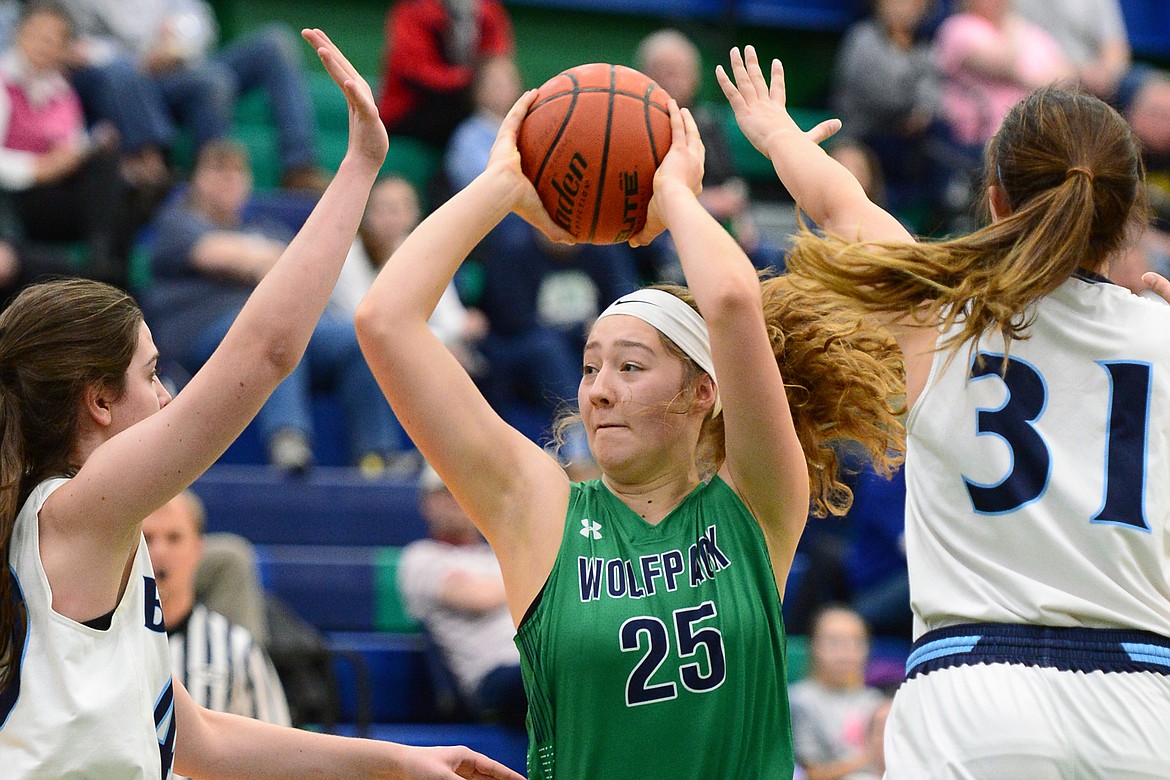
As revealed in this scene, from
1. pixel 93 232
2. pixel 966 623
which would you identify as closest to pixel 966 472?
→ pixel 966 623

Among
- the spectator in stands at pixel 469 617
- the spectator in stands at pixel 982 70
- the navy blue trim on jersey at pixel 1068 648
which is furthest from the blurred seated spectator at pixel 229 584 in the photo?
the spectator in stands at pixel 982 70

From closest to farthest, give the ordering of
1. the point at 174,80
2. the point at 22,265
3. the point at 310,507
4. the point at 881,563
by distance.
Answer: the point at 22,265
the point at 310,507
the point at 881,563
the point at 174,80

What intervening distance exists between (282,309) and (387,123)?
7.63 metres

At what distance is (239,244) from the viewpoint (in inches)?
315

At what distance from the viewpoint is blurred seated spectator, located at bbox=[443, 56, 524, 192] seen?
934 centimetres

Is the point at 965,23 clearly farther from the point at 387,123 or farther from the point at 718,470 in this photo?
the point at 718,470

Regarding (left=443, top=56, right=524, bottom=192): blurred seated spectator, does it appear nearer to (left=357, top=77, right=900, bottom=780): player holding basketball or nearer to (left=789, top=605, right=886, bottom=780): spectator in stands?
(left=789, top=605, right=886, bottom=780): spectator in stands

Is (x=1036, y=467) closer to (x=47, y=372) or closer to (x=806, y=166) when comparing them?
(x=806, y=166)

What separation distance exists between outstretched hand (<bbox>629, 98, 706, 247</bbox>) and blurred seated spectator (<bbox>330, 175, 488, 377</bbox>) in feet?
16.3

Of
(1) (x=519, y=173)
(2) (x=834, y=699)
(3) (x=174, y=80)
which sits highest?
(3) (x=174, y=80)

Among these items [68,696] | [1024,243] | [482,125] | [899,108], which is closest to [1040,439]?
[1024,243]

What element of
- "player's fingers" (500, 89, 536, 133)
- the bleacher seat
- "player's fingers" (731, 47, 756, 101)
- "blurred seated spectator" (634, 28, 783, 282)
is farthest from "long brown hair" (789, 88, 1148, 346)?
"blurred seated spectator" (634, 28, 783, 282)

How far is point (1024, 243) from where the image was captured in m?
2.80

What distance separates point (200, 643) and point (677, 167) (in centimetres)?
264
